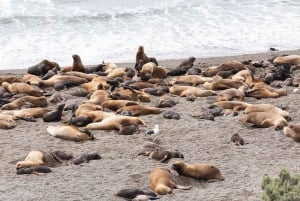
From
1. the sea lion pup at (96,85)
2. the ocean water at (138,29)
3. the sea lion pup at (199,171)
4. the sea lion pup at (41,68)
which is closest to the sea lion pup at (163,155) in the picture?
the sea lion pup at (199,171)

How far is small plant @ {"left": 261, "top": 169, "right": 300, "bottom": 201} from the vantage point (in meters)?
4.56

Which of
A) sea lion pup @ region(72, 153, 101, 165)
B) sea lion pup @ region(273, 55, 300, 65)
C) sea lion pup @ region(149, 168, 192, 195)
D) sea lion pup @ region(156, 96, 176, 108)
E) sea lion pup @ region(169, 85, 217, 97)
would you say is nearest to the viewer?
sea lion pup @ region(149, 168, 192, 195)

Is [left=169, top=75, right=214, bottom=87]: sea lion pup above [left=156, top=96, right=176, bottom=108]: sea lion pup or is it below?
above

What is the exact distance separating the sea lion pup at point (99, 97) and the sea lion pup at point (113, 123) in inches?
35.0

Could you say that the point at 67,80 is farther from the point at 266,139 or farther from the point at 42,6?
the point at 42,6

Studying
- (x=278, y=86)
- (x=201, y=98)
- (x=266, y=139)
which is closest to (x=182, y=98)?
(x=201, y=98)

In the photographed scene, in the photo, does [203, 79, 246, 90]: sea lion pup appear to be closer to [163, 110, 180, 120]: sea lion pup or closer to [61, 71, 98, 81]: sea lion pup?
[163, 110, 180, 120]: sea lion pup

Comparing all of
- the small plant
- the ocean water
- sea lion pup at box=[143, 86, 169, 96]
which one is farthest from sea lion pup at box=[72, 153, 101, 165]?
the ocean water

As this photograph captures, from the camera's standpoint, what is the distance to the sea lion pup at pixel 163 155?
7238 millimetres

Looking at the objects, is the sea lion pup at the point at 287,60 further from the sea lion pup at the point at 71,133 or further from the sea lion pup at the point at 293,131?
the sea lion pup at the point at 71,133

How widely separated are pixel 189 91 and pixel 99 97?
1425 mm

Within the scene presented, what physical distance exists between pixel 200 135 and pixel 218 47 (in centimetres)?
668

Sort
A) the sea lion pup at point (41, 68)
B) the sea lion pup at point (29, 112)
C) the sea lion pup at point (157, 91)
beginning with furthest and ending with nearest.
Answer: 1. the sea lion pup at point (41, 68)
2. the sea lion pup at point (157, 91)
3. the sea lion pup at point (29, 112)

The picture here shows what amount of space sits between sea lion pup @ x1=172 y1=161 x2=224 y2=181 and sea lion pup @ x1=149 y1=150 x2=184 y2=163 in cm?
45
